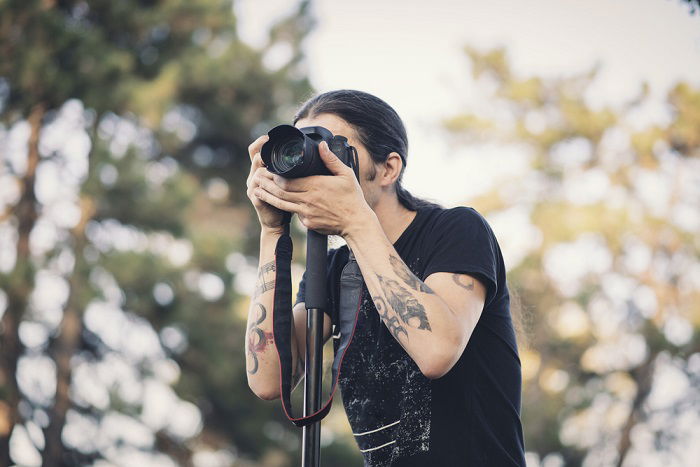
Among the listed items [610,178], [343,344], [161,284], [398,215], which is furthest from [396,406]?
[610,178]

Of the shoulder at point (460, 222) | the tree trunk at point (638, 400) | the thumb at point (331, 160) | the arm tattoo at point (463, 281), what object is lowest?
the tree trunk at point (638, 400)

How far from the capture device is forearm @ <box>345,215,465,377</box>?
1553 mm

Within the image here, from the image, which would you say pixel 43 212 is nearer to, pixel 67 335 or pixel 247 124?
pixel 67 335

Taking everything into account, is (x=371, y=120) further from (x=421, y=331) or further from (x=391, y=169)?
(x=421, y=331)

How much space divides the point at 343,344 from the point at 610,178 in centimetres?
1087

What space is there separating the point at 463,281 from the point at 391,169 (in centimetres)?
48

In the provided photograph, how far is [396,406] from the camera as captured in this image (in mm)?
1702

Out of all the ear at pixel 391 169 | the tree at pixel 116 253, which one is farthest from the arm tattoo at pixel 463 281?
the tree at pixel 116 253

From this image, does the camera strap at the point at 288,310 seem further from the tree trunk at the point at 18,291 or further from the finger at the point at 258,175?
the tree trunk at the point at 18,291

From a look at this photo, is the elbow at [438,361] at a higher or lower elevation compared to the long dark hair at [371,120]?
lower

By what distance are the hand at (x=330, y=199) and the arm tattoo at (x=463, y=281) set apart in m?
0.23

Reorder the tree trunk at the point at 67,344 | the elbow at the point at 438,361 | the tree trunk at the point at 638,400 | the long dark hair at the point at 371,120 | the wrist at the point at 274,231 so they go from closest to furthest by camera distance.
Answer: the elbow at the point at 438,361 → the wrist at the point at 274,231 → the long dark hair at the point at 371,120 → the tree trunk at the point at 67,344 → the tree trunk at the point at 638,400

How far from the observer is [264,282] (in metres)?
1.97

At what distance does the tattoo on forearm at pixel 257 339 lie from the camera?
197 centimetres
